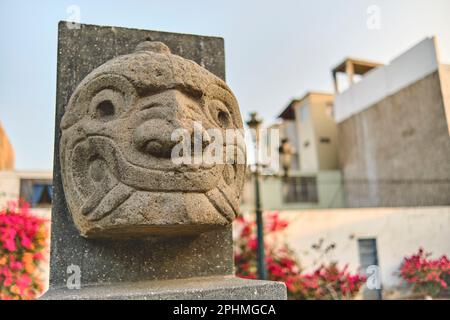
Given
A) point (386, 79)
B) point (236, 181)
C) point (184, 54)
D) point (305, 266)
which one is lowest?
point (305, 266)

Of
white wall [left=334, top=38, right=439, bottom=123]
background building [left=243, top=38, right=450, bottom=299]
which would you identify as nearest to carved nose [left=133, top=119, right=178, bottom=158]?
background building [left=243, top=38, right=450, bottom=299]

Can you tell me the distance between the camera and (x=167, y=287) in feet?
5.22

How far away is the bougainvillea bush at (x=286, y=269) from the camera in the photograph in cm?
431

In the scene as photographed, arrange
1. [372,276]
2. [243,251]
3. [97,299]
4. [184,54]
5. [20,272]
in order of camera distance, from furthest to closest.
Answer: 1. [243,251]
2. [20,272]
3. [372,276]
4. [184,54]
5. [97,299]

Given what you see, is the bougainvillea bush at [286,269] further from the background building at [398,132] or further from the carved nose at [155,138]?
the carved nose at [155,138]

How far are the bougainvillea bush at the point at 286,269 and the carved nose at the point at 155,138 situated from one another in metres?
3.26

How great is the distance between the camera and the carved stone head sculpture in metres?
1.55

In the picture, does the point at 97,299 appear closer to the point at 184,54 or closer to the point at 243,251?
the point at 184,54

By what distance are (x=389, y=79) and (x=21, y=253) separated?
7417 mm

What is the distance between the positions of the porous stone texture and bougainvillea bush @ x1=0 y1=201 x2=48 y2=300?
2253mm

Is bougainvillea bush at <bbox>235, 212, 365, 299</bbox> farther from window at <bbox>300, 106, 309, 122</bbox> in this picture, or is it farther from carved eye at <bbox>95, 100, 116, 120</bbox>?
window at <bbox>300, 106, 309, 122</bbox>

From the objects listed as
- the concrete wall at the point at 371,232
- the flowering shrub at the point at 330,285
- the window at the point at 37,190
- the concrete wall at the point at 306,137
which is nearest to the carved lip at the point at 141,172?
the flowering shrub at the point at 330,285
